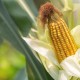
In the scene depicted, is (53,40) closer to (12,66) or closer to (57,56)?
(57,56)

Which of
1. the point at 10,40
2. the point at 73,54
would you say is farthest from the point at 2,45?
the point at 73,54

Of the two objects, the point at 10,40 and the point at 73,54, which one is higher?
the point at 10,40

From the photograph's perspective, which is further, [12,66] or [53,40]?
[53,40]

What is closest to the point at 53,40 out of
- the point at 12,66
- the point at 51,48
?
the point at 51,48

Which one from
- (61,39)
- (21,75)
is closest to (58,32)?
(61,39)
